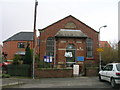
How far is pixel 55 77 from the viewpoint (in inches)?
698

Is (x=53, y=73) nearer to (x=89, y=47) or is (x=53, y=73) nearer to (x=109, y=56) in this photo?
(x=109, y=56)

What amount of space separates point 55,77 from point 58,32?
12344mm

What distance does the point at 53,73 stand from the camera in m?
17.8

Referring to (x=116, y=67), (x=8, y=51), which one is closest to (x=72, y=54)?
(x=116, y=67)

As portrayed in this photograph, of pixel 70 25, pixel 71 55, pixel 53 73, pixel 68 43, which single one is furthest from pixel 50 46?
pixel 53 73

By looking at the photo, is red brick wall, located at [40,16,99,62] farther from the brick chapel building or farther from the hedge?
the hedge

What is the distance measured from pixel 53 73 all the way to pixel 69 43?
11.2 meters

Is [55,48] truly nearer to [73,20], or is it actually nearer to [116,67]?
[73,20]

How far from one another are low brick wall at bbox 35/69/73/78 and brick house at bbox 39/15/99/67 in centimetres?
861

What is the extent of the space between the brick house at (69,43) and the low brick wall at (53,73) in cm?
861

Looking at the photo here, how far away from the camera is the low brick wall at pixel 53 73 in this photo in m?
17.5

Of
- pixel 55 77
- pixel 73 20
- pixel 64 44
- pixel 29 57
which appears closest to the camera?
pixel 55 77

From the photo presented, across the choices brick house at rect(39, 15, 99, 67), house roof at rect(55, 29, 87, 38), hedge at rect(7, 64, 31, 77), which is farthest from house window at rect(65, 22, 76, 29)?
hedge at rect(7, 64, 31, 77)

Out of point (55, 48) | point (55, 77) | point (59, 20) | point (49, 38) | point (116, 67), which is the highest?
point (59, 20)
